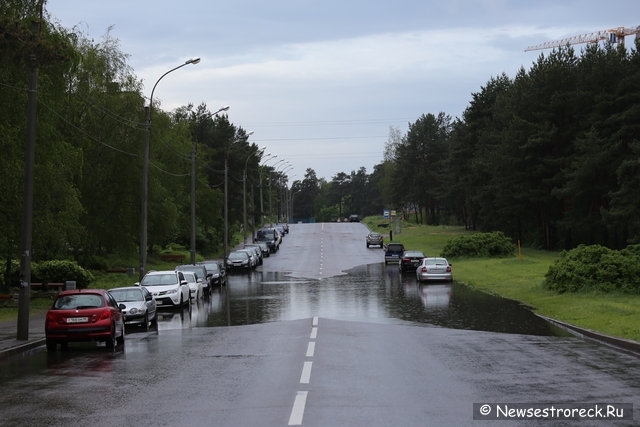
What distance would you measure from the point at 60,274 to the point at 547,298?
73.3 feet

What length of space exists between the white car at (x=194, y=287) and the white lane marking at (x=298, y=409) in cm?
2332

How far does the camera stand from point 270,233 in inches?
3450

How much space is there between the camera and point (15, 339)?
68.6ft

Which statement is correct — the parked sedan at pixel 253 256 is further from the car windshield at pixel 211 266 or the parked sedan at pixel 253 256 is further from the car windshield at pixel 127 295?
the car windshield at pixel 127 295

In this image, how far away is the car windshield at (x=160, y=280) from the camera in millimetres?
32344

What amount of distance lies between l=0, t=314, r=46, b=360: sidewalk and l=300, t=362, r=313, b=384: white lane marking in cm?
752

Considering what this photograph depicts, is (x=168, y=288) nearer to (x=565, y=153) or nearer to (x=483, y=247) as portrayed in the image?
(x=483, y=247)

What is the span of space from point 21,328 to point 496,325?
12658 millimetres

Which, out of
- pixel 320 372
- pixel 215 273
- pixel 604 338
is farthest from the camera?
pixel 215 273

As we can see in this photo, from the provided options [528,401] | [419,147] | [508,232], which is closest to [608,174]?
[508,232]

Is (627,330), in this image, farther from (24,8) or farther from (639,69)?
(639,69)

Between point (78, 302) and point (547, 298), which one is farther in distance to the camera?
point (547, 298)

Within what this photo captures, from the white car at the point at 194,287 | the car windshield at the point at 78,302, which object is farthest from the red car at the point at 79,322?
the white car at the point at 194,287

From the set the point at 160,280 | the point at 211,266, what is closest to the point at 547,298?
the point at 160,280
